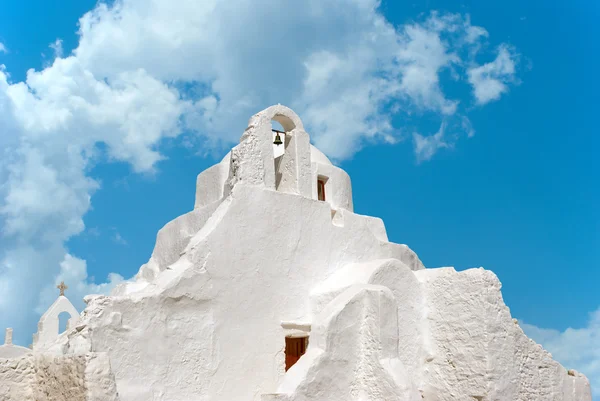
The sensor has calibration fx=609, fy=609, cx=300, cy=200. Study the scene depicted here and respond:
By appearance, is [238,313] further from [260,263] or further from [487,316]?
[487,316]

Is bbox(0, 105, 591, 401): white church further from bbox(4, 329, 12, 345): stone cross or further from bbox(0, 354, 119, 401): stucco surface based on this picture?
bbox(4, 329, 12, 345): stone cross

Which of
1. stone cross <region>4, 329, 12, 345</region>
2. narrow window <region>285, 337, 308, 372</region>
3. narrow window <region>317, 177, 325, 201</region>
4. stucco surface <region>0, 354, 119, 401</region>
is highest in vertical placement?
narrow window <region>317, 177, 325, 201</region>

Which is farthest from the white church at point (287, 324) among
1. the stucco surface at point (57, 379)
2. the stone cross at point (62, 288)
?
the stone cross at point (62, 288)

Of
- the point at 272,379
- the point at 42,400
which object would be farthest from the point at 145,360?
the point at 272,379

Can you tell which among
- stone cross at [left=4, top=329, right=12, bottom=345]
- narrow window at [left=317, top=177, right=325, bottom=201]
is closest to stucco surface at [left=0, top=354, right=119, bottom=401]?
narrow window at [left=317, top=177, right=325, bottom=201]

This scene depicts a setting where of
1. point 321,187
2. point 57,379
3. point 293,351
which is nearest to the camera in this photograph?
point 57,379

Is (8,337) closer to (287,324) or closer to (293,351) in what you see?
(293,351)

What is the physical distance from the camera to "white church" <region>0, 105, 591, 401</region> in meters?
8.76

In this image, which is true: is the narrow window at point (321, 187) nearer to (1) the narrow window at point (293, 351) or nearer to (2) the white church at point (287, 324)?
(2) the white church at point (287, 324)

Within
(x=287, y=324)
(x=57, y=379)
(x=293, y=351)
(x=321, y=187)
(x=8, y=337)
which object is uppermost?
(x=321, y=187)

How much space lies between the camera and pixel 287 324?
34.1ft

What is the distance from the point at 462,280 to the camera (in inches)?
443

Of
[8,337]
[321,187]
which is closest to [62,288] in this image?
[8,337]

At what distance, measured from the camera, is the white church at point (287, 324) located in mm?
8758
